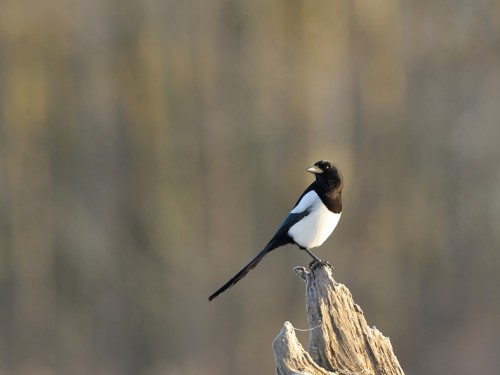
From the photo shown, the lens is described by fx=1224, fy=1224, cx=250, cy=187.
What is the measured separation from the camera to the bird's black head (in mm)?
8500

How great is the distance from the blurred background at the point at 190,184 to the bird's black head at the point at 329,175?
8749mm

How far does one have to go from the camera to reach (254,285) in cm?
1767

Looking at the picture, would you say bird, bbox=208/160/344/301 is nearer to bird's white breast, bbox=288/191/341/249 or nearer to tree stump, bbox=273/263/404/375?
bird's white breast, bbox=288/191/341/249

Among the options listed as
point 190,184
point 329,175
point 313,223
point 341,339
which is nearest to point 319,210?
point 313,223

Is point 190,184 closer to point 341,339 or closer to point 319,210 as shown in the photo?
point 319,210

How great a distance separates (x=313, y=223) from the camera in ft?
28.2

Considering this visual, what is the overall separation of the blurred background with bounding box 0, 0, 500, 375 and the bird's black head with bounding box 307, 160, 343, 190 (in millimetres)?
8749

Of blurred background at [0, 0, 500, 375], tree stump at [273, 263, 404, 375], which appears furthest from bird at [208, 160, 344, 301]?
blurred background at [0, 0, 500, 375]

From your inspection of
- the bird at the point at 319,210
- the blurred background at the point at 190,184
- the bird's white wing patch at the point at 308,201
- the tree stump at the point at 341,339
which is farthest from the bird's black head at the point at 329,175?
the blurred background at the point at 190,184

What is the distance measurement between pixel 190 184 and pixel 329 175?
377 inches

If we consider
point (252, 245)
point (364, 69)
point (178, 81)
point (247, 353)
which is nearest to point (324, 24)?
point (364, 69)

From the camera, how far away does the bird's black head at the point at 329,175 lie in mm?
8500

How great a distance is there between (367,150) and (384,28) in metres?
1.97

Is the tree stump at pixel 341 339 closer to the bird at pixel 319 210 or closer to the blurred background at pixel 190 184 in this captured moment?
the bird at pixel 319 210
